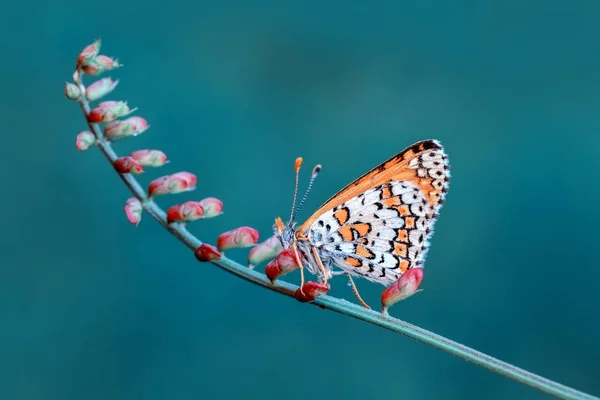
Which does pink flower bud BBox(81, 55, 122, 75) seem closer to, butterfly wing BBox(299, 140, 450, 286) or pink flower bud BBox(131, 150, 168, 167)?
pink flower bud BBox(131, 150, 168, 167)

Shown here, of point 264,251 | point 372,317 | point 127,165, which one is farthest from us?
point 264,251

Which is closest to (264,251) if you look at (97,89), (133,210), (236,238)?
(236,238)

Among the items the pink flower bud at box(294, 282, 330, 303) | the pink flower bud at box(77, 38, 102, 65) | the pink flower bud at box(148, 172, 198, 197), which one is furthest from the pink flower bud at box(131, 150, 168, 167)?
the pink flower bud at box(294, 282, 330, 303)

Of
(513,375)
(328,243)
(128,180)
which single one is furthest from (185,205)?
(513,375)

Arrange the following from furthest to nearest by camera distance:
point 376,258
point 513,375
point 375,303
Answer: point 375,303 < point 376,258 < point 513,375

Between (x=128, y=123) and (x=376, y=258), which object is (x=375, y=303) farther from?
(x=128, y=123)

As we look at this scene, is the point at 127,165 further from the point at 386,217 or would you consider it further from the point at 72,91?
the point at 386,217
